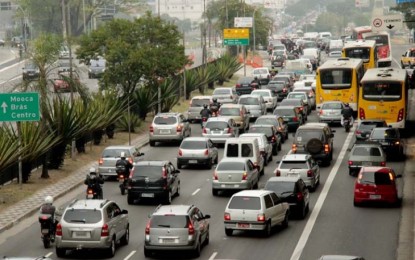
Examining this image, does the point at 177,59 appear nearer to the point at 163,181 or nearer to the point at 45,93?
the point at 45,93

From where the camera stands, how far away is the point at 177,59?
71.6 m

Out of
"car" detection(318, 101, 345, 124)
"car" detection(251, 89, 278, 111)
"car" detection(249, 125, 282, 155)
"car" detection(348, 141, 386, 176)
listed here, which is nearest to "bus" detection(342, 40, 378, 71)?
"car" detection(251, 89, 278, 111)

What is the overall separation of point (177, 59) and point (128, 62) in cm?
524

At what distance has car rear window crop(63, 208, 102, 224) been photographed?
105 feet

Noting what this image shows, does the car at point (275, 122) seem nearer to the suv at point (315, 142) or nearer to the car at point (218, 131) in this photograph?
the car at point (218, 131)

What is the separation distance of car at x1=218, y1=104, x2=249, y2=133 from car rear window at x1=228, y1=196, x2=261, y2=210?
27.4 meters

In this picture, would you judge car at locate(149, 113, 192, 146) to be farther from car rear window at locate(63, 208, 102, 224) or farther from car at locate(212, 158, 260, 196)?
car rear window at locate(63, 208, 102, 224)

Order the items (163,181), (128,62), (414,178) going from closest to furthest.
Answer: (163,181)
(414,178)
(128,62)

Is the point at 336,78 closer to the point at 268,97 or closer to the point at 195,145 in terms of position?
the point at 268,97

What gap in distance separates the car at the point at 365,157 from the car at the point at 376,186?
649 cm

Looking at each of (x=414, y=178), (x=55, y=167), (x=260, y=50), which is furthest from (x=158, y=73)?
(x=260, y=50)

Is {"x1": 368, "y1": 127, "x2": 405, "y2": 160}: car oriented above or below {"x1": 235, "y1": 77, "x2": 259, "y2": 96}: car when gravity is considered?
above

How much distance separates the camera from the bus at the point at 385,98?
60812 mm

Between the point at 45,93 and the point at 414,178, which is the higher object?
the point at 45,93
